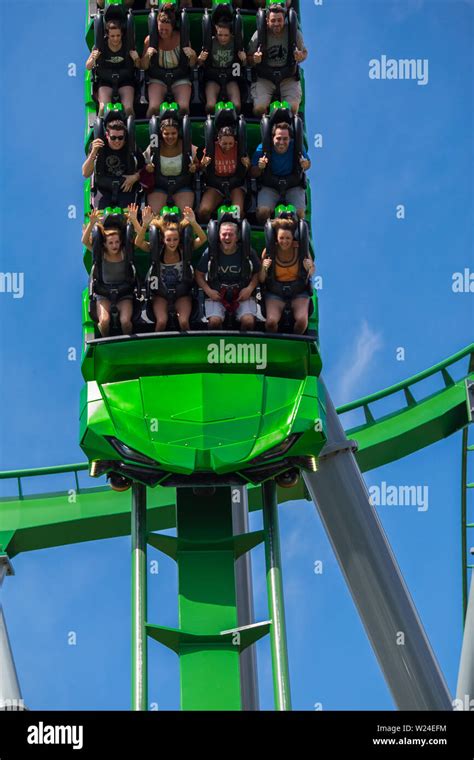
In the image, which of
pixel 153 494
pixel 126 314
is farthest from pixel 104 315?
pixel 153 494

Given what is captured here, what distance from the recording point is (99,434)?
8086mm

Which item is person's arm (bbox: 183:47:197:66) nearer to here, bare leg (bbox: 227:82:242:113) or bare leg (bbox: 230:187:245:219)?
bare leg (bbox: 227:82:242:113)

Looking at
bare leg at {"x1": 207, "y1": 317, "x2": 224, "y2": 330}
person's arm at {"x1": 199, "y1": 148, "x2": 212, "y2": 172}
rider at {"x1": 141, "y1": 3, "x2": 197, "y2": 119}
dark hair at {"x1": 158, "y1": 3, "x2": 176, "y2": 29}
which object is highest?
dark hair at {"x1": 158, "y1": 3, "x2": 176, "y2": 29}

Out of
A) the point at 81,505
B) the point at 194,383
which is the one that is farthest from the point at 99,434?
the point at 81,505


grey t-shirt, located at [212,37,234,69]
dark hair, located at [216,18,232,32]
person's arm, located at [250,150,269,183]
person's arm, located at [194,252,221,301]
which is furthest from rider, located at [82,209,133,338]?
dark hair, located at [216,18,232,32]

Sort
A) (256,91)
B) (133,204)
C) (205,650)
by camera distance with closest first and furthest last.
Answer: (205,650), (133,204), (256,91)

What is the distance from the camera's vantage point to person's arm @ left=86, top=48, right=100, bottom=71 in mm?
9266

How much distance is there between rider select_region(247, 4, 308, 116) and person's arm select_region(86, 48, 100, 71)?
887 millimetres

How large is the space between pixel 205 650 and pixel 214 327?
5.50ft

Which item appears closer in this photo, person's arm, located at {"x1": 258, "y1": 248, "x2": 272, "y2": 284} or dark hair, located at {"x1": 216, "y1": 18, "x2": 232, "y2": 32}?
person's arm, located at {"x1": 258, "y1": 248, "x2": 272, "y2": 284}

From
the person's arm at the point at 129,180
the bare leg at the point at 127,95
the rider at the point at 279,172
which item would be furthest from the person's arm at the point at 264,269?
the bare leg at the point at 127,95

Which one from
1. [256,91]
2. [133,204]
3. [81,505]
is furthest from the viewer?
[81,505]
